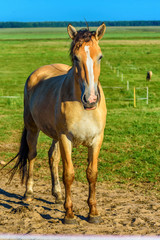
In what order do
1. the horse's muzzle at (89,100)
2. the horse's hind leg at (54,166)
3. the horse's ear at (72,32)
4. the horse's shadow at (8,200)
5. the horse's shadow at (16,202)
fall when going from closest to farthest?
the horse's muzzle at (89,100), the horse's ear at (72,32), the horse's shadow at (16,202), the horse's shadow at (8,200), the horse's hind leg at (54,166)

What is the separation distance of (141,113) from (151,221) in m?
10.6

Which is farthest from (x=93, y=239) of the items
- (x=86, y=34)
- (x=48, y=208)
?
(x=86, y=34)

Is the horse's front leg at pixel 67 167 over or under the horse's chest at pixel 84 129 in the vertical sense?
under

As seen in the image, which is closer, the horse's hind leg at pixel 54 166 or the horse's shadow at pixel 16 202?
the horse's shadow at pixel 16 202

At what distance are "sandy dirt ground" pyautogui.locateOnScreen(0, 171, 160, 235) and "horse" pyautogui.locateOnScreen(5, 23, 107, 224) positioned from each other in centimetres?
25

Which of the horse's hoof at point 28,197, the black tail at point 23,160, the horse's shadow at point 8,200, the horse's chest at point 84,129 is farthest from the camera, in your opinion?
the black tail at point 23,160

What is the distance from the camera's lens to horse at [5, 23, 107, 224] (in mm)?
4949

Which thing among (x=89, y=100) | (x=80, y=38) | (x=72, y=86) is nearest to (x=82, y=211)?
(x=72, y=86)

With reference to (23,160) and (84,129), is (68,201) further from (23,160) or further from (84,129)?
(23,160)

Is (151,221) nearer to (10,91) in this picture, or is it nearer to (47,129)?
(47,129)

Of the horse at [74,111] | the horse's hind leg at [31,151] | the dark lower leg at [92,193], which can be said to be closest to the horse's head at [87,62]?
the horse at [74,111]

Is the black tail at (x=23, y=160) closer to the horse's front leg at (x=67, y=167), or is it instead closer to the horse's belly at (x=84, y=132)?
the horse's front leg at (x=67, y=167)

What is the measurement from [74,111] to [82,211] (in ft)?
6.17

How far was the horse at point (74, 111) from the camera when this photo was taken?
4.95m
